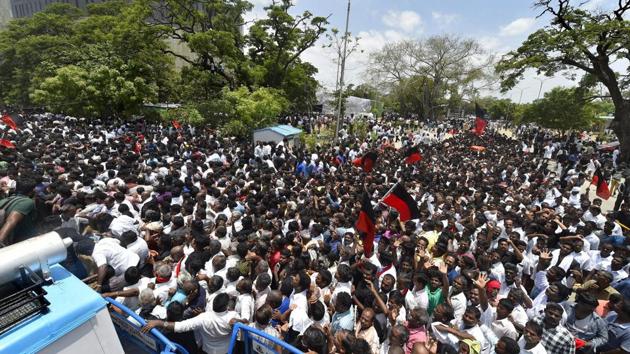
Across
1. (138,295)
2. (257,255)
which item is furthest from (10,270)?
(257,255)

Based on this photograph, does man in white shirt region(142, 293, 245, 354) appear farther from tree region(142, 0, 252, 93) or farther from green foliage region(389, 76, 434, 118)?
green foliage region(389, 76, 434, 118)

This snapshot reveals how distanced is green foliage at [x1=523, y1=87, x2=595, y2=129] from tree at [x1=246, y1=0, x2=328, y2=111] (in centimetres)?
1727

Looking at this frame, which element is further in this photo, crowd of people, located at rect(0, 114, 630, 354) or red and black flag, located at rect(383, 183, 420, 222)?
red and black flag, located at rect(383, 183, 420, 222)

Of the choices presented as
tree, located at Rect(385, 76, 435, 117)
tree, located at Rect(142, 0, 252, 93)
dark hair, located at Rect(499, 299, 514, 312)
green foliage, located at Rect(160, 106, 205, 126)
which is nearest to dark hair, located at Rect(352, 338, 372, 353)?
dark hair, located at Rect(499, 299, 514, 312)

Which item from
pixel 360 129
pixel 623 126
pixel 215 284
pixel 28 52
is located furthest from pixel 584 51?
pixel 28 52

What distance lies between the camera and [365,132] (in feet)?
83.1

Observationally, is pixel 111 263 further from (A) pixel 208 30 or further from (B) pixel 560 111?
(B) pixel 560 111

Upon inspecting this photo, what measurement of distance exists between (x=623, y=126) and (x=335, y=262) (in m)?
21.9

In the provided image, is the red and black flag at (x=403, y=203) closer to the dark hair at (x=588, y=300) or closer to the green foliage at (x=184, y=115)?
the dark hair at (x=588, y=300)

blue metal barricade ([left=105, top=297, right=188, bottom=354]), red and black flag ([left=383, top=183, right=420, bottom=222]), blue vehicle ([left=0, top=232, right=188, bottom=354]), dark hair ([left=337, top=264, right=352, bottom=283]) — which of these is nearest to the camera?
blue vehicle ([left=0, top=232, right=188, bottom=354])

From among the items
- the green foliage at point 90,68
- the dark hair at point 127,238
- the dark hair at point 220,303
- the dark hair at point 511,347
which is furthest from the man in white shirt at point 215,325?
the green foliage at point 90,68

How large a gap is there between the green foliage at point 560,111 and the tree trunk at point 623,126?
311 cm

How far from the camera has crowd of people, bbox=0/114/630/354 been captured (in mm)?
3219

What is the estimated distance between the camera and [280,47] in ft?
86.4
